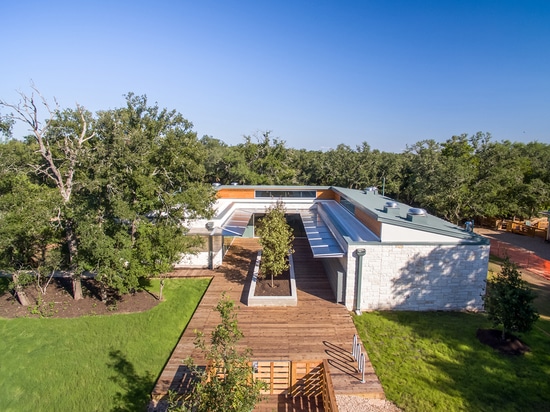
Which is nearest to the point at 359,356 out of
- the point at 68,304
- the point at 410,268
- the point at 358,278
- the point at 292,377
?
the point at 292,377

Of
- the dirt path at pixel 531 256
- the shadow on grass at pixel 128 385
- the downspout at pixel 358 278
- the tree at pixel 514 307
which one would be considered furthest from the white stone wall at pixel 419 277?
the shadow on grass at pixel 128 385

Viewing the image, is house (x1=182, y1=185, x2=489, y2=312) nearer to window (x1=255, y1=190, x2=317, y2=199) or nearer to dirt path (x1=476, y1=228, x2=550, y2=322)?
dirt path (x1=476, y1=228, x2=550, y2=322)

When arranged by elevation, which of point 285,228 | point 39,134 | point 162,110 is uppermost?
point 162,110

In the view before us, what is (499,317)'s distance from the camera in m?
9.66

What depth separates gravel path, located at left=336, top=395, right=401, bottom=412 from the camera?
24.4 feet

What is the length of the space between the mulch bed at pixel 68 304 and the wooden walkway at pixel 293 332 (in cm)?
270

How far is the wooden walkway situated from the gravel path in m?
0.11

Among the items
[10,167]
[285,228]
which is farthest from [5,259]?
[285,228]

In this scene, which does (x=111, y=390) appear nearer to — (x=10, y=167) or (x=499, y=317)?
(x=10, y=167)

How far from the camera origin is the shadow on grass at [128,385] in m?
7.95

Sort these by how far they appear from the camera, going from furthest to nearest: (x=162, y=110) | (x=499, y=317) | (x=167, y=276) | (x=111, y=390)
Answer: (x=162, y=110)
(x=167, y=276)
(x=499, y=317)
(x=111, y=390)

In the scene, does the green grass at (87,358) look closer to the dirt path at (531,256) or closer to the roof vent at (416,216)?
the roof vent at (416,216)

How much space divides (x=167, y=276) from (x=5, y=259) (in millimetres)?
6139

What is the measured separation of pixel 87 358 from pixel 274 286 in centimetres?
699
